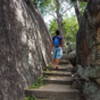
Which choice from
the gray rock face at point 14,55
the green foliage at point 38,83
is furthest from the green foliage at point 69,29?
the gray rock face at point 14,55

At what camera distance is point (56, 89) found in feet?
18.6

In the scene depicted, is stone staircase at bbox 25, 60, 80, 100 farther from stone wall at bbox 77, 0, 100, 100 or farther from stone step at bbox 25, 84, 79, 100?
stone wall at bbox 77, 0, 100, 100

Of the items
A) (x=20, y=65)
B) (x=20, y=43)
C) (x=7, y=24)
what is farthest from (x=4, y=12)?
(x=20, y=65)

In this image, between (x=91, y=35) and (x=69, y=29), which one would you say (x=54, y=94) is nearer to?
(x=91, y=35)

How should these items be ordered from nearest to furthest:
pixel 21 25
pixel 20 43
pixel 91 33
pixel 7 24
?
pixel 7 24
pixel 91 33
pixel 20 43
pixel 21 25

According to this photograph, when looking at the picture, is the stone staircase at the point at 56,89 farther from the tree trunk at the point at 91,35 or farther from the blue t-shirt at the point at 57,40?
the blue t-shirt at the point at 57,40

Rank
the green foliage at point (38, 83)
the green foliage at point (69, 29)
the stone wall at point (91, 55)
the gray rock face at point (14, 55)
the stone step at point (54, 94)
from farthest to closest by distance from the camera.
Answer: the green foliage at point (69, 29) < the green foliage at point (38, 83) < the stone step at point (54, 94) < the stone wall at point (91, 55) < the gray rock face at point (14, 55)

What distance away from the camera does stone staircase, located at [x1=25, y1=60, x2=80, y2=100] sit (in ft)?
17.8

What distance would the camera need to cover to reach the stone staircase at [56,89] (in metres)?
5.43

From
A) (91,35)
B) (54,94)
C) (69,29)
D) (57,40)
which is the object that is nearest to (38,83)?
(54,94)

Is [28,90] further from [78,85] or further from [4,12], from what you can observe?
[4,12]

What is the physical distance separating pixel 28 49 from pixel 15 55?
1275mm

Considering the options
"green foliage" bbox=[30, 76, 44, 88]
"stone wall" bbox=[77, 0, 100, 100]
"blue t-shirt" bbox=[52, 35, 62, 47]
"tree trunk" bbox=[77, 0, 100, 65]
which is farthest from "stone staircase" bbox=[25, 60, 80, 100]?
"blue t-shirt" bbox=[52, 35, 62, 47]

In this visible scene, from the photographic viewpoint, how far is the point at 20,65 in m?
5.28
